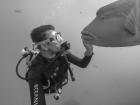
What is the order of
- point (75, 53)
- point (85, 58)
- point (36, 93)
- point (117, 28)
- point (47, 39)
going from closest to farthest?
point (117, 28) < point (36, 93) < point (47, 39) < point (85, 58) < point (75, 53)

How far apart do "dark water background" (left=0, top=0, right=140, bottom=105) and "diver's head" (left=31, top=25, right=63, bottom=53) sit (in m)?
1.41

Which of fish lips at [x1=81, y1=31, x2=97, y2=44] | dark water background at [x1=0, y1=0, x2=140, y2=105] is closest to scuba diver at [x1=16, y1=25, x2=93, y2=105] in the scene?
fish lips at [x1=81, y1=31, x2=97, y2=44]

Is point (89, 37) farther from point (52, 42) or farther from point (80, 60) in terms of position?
point (80, 60)

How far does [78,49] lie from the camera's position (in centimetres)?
431

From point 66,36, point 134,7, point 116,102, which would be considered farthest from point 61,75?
point 116,102

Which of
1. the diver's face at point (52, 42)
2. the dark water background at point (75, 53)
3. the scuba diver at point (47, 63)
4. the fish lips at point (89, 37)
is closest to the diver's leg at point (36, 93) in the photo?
the scuba diver at point (47, 63)

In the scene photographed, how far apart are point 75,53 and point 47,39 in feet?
5.11

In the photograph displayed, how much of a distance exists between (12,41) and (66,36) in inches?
33.4

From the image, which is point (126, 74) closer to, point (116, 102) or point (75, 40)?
point (116, 102)

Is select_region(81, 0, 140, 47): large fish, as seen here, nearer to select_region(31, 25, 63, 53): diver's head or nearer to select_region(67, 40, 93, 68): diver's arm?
select_region(67, 40, 93, 68): diver's arm

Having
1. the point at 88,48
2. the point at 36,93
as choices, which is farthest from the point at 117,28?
the point at 36,93

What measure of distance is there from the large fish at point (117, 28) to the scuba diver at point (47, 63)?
0.24 m

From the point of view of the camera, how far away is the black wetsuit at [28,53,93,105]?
269 centimetres

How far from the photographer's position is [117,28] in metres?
2.46
